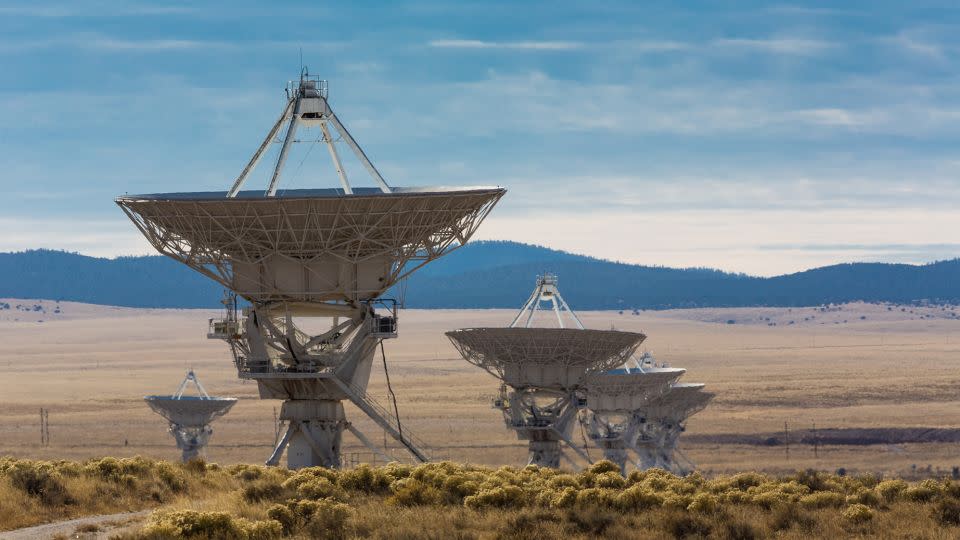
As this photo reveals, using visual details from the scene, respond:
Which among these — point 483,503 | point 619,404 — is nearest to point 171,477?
point 483,503

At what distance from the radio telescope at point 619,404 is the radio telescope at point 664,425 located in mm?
3583

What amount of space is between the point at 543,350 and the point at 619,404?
11502 mm

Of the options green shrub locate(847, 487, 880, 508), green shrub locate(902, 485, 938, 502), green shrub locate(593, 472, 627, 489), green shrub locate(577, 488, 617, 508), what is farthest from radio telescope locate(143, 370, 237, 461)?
green shrub locate(902, 485, 938, 502)

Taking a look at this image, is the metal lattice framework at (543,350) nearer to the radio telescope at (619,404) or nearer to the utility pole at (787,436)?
the radio telescope at (619,404)

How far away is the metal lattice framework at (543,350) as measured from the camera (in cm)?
6312

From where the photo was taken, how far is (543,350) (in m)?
64.1

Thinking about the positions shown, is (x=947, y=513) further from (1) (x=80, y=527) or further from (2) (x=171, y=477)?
(2) (x=171, y=477)

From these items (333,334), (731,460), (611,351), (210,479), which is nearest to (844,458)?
(731,460)

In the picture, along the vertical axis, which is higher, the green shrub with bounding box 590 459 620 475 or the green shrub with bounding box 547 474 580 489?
the green shrub with bounding box 590 459 620 475

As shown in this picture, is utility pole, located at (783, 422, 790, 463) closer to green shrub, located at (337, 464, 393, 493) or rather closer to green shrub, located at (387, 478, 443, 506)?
green shrub, located at (337, 464, 393, 493)

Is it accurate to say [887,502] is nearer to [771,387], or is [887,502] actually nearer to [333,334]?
[333,334]

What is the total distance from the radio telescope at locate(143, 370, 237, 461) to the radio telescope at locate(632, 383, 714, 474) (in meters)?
20.6

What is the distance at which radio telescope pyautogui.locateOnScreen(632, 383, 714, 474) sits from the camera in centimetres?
8256

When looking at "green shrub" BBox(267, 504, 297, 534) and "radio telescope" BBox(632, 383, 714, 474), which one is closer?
"green shrub" BBox(267, 504, 297, 534)
